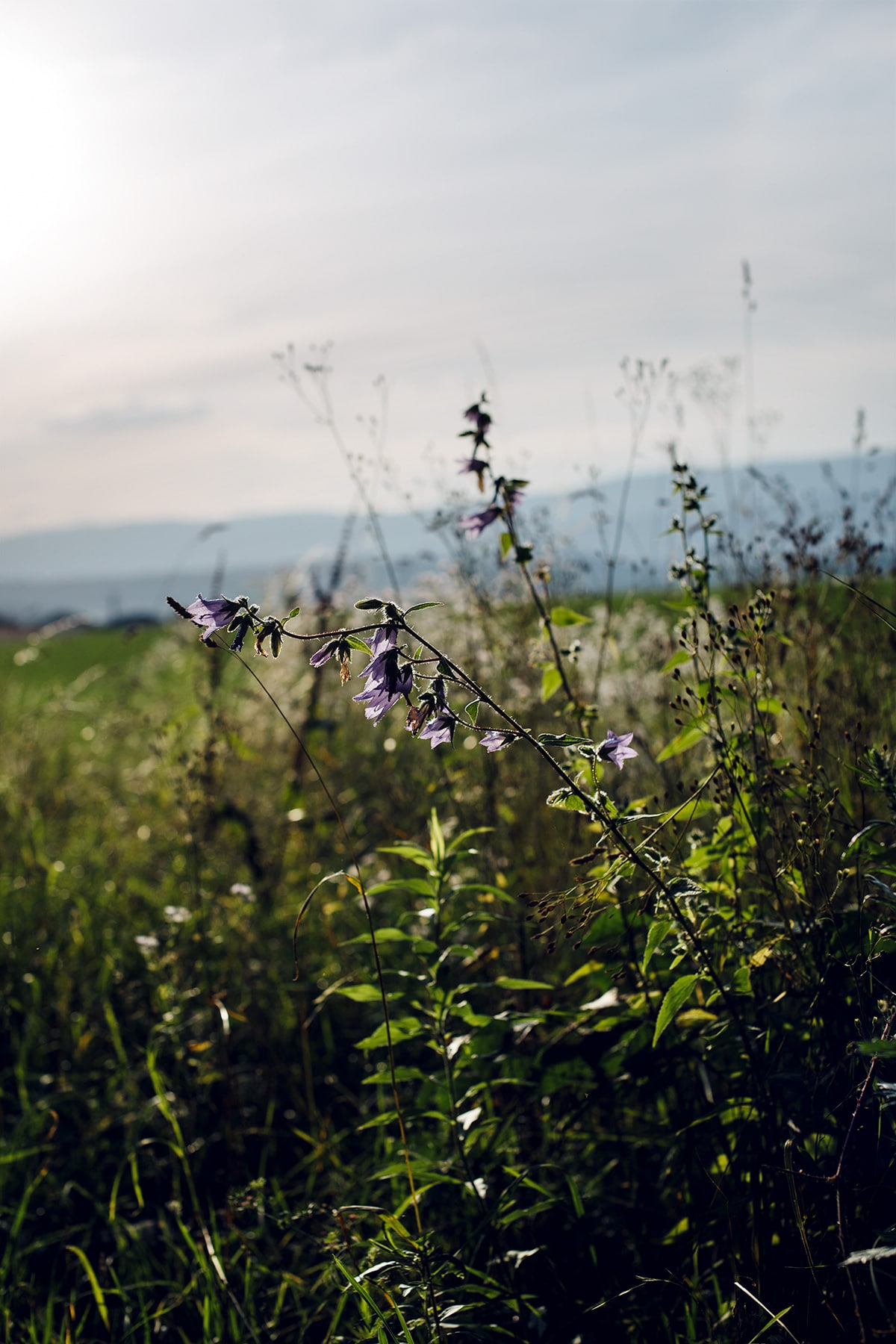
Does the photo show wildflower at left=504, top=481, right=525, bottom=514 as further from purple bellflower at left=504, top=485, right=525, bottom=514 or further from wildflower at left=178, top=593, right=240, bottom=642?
wildflower at left=178, top=593, right=240, bottom=642

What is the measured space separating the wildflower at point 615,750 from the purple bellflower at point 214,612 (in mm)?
610

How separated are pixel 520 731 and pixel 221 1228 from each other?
174 cm

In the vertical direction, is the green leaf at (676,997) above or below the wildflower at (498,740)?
below

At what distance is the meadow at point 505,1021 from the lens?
1746mm

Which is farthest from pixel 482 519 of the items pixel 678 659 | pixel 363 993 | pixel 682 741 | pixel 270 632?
pixel 363 993

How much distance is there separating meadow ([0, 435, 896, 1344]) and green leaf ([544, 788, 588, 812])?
1 centimetres

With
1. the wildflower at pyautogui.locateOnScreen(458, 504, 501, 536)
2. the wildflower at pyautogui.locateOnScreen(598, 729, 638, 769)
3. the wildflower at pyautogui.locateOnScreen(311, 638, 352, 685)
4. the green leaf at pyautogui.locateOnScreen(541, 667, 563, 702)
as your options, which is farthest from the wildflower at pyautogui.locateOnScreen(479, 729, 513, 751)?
the wildflower at pyautogui.locateOnScreen(458, 504, 501, 536)

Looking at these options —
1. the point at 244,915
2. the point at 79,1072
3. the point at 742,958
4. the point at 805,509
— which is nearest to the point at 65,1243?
the point at 79,1072

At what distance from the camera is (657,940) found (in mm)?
1631

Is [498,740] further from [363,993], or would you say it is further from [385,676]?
[363,993]

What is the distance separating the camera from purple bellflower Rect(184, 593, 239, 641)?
154 cm

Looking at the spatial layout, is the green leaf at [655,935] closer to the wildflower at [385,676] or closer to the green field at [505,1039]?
the green field at [505,1039]

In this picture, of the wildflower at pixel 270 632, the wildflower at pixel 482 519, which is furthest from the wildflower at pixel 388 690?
the wildflower at pixel 482 519

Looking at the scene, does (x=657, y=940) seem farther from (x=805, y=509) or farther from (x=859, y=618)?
(x=805, y=509)
